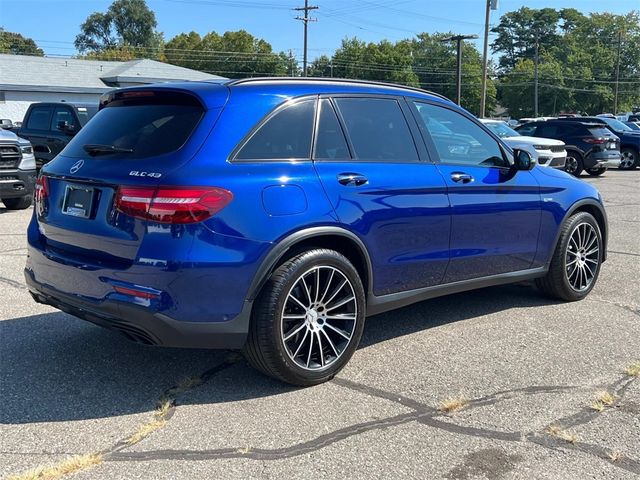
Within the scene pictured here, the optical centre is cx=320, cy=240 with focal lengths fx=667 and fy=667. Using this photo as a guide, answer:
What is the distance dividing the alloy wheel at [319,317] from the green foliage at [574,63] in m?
90.2

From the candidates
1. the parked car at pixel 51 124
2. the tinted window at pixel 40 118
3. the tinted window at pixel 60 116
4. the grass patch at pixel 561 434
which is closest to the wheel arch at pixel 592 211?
the grass patch at pixel 561 434

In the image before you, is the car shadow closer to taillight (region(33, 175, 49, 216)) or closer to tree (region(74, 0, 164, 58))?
taillight (region(33, 175, 49, 216))

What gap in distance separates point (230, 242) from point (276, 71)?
274 ft

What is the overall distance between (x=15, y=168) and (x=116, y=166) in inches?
307

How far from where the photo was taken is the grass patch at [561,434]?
3.38 m

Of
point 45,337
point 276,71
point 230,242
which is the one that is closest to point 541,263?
point 230,242

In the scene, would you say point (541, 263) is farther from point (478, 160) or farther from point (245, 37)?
point (245, 37)

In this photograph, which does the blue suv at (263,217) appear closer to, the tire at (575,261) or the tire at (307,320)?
the tire at (307,320)

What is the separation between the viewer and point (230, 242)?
11.7 feet

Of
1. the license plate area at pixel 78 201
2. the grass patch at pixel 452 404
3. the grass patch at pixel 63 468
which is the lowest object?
the grass patch at pixel 63 468

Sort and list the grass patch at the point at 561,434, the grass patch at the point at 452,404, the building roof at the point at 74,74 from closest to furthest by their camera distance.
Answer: the grass patch at the point at 561,434 → the grass patch at the point at 452,404 → the building roof at the point at 74,74

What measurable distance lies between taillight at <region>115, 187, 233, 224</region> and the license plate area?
0.40 metres

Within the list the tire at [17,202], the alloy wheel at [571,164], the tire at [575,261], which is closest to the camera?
the tire at [575,261]

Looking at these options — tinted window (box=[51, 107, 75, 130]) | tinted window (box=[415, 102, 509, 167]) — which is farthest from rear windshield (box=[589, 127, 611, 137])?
tinted window (box=[415, 102, 509, 167])
